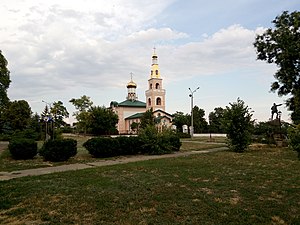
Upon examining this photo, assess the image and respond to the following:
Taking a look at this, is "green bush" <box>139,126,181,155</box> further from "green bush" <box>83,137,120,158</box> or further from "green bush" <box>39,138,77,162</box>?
"green bush" <box>39,138,77,162</box>

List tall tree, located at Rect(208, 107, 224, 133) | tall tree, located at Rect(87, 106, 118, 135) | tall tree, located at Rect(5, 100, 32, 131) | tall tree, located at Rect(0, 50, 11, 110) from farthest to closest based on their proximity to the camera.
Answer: tall tree, located at Rect(87, 106, 118, 135)
tall tree, located at Rect(5, 100, 32, 131)
tall tree, located at Rect(0, 50, 11, 110)
tall tree, located at Rect(208, 107, 224, 133)

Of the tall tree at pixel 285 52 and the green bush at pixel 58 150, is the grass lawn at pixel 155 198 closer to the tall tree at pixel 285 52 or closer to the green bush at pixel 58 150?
the green bush at pixel 58 150

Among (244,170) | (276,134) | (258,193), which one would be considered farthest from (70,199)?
(276,134)

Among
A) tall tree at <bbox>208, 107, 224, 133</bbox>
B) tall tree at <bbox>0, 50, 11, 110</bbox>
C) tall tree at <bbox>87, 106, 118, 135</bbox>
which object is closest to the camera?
tall tree at <bbox>208, 107, 224, 133</bbox>

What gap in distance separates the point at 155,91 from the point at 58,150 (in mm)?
59736

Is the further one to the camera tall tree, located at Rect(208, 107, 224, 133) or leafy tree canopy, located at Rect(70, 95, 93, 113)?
leafy tree canopy, located at Rect(70, 95, 93, 113)

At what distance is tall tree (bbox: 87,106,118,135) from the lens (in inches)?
2022

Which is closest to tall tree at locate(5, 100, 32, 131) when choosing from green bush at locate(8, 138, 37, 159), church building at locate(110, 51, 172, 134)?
church building at locate(110, 51, 172, 134)

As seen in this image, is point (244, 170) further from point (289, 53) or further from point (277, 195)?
point (289, 53)

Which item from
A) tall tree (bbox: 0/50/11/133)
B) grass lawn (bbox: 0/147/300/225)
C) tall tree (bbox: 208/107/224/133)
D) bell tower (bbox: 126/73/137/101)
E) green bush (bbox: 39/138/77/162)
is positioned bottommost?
grass lawn (bbox: 0/147/300/225)

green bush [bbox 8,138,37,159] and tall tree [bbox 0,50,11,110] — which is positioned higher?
tall tree [bbox 0,50,11,110]

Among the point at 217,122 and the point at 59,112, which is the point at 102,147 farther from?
the point at 59,112

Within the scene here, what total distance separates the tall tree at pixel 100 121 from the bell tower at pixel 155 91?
808 inches

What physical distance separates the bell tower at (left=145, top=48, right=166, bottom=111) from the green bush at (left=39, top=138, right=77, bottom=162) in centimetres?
5858
